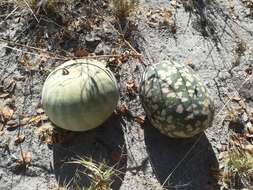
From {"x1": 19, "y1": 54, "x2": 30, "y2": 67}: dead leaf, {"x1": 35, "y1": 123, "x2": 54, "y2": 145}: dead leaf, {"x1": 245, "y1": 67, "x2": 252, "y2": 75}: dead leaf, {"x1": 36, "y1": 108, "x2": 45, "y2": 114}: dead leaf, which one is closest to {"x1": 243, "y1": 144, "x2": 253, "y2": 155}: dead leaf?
{"x1": 245, "y1": 67, "x2": 252, "y2": 75}: dead leaf

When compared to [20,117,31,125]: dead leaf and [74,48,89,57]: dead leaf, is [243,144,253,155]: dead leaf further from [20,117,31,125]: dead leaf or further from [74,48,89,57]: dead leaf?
[20,117,31,125]: dead leaf

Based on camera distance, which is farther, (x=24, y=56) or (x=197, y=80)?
(x=24, y=56)

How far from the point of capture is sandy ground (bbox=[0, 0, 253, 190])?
336cm

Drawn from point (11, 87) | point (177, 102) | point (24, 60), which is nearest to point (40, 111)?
point (11, 87)

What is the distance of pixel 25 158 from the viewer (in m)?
3.40

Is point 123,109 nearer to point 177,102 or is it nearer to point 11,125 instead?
point 177,102

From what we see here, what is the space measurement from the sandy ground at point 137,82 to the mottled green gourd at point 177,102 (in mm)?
275

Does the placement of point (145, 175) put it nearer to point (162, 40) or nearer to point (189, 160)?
point (189, 160)

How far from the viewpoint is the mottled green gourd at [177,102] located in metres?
3.17

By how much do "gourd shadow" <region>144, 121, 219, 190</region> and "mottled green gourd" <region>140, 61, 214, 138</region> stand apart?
0.62 feet

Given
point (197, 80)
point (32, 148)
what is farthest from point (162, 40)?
point (32, 148)

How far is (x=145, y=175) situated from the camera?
3348 mm

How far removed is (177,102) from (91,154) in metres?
0.70

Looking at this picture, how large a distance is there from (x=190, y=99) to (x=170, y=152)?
0.47 meters
